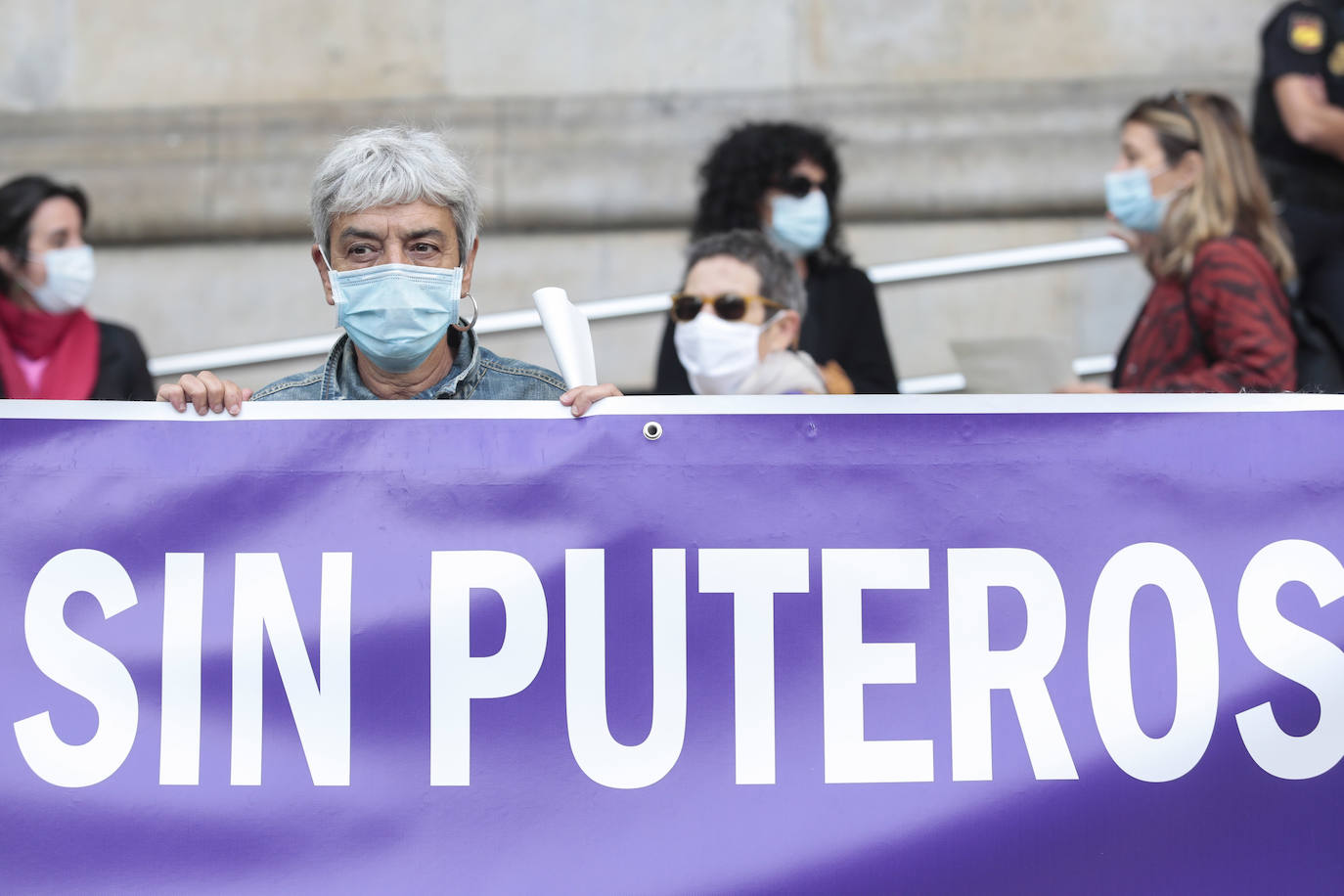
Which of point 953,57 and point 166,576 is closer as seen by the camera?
point 166,576

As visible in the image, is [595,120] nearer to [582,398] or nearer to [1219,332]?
[1219,332]

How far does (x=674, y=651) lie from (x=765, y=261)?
1588mm

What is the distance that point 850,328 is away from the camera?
504cm

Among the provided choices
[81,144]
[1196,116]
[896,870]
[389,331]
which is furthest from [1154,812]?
[81,144]

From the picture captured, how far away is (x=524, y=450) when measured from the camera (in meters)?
2.83

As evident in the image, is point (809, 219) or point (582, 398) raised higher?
point (809, 219)

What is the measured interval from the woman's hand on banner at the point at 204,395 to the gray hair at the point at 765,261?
63.1 inches

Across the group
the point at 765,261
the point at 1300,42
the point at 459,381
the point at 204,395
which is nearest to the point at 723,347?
the point at 765,261

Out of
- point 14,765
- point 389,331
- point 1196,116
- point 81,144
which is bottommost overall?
point 14,765

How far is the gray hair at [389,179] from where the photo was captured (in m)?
2.95

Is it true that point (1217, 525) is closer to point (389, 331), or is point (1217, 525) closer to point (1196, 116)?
point (389, 331)

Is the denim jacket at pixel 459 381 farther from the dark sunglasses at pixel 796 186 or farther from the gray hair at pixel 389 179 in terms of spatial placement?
the dark sunglasses at pixel 796 186

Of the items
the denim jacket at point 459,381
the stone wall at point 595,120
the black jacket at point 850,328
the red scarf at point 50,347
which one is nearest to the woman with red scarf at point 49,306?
the red scarf at point 50,347

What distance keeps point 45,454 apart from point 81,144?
495 cm
